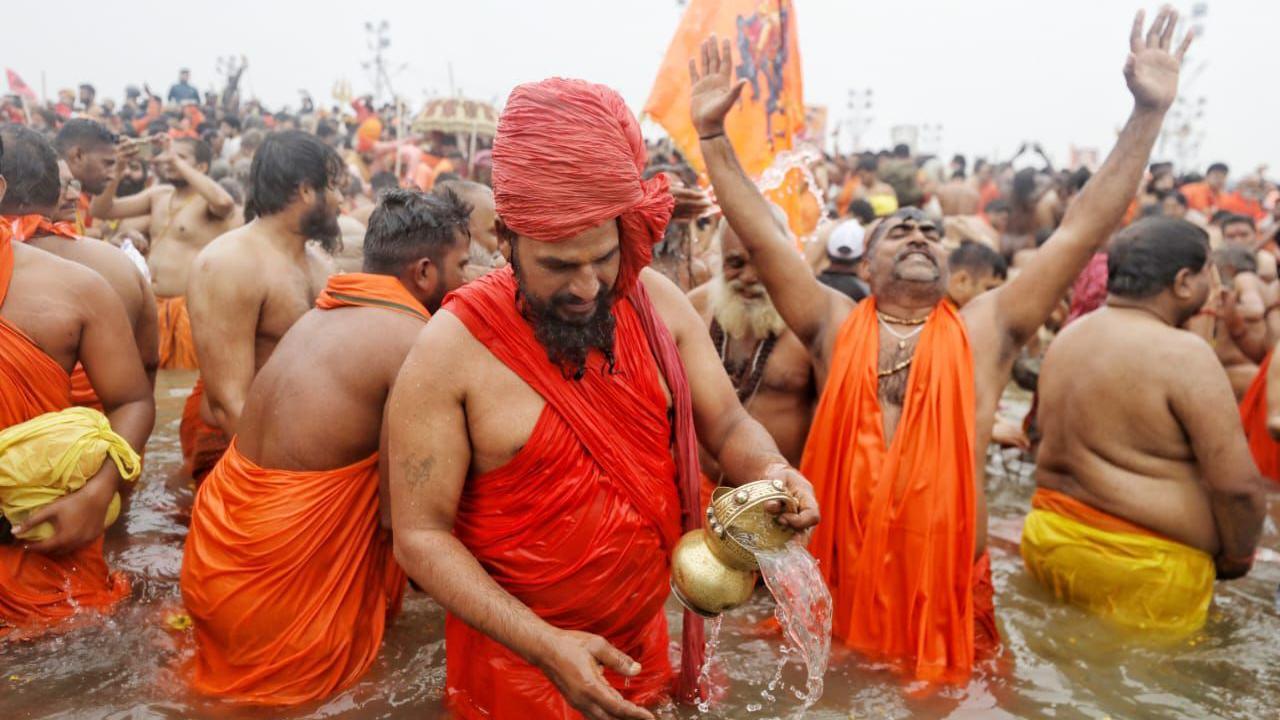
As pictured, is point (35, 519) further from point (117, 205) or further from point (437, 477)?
point (117, 205)

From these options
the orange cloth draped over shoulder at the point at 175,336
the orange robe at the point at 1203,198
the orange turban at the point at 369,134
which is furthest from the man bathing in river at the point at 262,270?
the orange robe at the point at 1203,198

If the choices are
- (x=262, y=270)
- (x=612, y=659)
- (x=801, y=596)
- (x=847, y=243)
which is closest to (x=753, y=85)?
(x=847, y=243)

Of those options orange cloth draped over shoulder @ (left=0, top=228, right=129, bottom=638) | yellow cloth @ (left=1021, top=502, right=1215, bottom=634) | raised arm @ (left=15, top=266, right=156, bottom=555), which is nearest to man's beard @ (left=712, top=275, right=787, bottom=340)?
yellow cloth @ (left=1021, top=502, right=1215, bottom=634)

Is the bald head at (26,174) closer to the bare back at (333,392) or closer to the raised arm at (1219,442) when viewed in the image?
the bare back at (333,392)

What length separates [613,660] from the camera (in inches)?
88.2

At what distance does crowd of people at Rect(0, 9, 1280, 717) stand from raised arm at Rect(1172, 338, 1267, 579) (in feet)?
0.04

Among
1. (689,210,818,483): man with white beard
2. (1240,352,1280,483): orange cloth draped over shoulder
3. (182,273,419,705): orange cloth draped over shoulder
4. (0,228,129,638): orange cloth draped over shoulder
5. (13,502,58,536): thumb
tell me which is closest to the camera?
(182,273,419,705): orange cloth draped over shoulder

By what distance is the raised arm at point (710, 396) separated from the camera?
2746 millimetres

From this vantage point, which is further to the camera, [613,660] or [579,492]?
[579,492]

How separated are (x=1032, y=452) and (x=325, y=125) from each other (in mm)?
12519

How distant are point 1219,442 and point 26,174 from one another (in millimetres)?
5109

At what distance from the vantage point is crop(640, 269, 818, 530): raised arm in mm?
2746

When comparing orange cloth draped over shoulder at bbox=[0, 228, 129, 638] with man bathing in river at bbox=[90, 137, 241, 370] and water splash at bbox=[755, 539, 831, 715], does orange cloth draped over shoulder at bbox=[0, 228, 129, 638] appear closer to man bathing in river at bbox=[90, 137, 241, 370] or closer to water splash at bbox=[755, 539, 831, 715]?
water splash at bbox=[755, 539, 831, 715]

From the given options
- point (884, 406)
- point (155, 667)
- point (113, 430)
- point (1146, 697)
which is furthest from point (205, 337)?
point (1146, 697)
